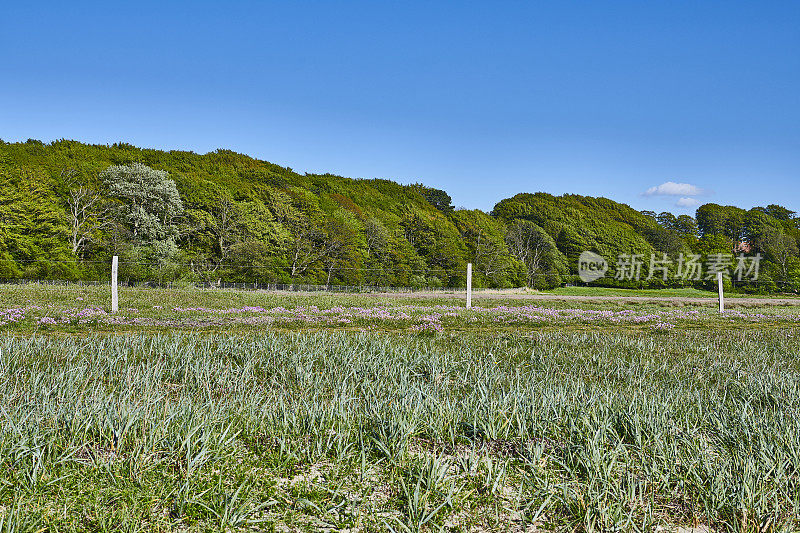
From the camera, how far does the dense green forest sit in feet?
122

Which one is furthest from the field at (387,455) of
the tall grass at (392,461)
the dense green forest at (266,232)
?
the dense green forest at (266,232)

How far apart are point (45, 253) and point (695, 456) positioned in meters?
43.8

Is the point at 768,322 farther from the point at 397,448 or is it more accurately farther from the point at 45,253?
the point at 45,253

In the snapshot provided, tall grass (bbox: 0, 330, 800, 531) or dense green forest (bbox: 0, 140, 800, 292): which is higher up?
dense green forest (bbox: 0, 140, 800, 292)

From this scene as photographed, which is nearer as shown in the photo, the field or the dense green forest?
the field

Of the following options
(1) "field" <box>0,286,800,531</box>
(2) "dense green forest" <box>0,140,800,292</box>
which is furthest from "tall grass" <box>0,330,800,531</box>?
(2) "dense green forest" <box>0,140,800,292</box>

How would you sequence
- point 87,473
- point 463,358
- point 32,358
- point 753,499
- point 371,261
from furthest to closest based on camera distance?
1. point 371,261
2. point 463,358
3. point 32,358
4. point 87,473
5. point 753,499

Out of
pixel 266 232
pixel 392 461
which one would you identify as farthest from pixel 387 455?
pixel 266 232

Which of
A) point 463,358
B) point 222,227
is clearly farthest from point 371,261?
point 463,358

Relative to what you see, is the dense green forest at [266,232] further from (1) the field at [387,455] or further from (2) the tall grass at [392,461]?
(2) the tall grass at [392,461]

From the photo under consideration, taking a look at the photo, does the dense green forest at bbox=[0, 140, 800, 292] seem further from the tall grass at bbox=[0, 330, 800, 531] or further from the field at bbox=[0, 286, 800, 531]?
the tall grass at bbox=[0, 330, 800, 531]

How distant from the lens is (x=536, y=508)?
2.76 m

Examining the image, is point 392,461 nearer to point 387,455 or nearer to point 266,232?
point 387,455

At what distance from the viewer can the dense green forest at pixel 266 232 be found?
122 ft
